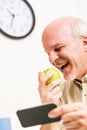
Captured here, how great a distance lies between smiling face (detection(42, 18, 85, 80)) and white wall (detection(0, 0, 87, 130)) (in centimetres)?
33

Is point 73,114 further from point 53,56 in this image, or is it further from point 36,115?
point 53,56

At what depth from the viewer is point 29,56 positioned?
1.88m

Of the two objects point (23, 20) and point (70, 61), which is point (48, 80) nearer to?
point (70, 61)

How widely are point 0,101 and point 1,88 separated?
0.26 feet

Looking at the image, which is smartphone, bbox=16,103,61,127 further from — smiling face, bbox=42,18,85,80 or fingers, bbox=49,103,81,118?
smiling face, bbox=42,18,85,80

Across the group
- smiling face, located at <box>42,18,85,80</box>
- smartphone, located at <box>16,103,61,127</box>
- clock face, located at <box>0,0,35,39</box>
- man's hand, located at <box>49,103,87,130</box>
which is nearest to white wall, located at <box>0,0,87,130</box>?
clock face, located at <box>0,0,35,39</box>

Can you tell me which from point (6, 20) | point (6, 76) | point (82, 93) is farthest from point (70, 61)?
point (6, 20)

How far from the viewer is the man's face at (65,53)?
148cm

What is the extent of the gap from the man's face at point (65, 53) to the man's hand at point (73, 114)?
0.59m

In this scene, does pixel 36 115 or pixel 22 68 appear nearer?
pixel 36 115

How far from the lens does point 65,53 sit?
1489 millimetres

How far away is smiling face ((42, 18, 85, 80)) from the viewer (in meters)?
1.48

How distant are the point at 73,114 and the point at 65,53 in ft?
2.12

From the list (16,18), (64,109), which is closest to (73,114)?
(64,109)
